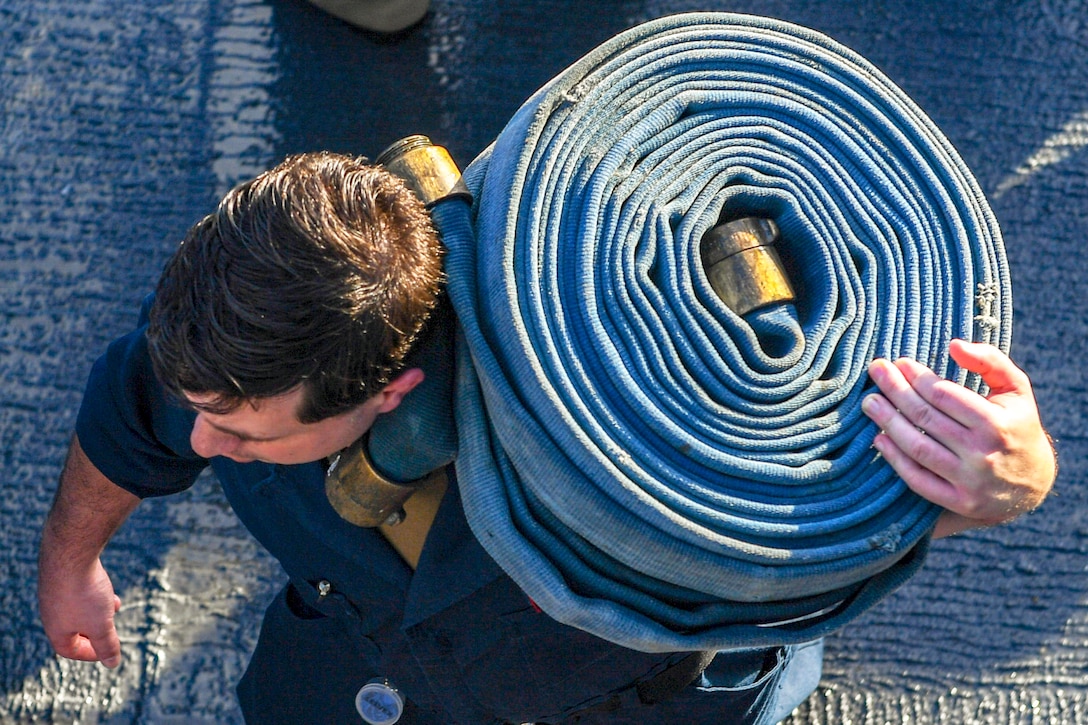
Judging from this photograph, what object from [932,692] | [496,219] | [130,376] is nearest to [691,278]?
[496,219]

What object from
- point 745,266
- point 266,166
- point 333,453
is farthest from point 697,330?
point 266,166

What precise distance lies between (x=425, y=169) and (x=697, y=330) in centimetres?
39

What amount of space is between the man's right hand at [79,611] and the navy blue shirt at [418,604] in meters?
0.30

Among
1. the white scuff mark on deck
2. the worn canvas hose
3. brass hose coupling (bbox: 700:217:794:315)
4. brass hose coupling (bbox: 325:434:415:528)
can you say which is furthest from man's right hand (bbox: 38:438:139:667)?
the white scuff mark on deck

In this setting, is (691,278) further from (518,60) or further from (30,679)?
(30,679)

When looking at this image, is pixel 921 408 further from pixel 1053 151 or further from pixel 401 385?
pixel 1053 151

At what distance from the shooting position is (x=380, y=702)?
5.26 feet

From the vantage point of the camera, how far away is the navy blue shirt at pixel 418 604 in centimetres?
132

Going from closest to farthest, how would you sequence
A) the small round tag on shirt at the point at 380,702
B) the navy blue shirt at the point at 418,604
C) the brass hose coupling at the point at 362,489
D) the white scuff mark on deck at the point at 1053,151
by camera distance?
the brass hose coupling at the point at 362,489 → the navy blue shirt at the point at 418,604 → the small round tag on shirt at the point at 380,702 → the white scuff mark on deck at the point at 1053,151

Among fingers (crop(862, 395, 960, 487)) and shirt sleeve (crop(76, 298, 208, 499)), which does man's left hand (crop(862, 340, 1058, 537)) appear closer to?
fingers (crop(862, 395, 960, 487))

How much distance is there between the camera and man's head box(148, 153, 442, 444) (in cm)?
112

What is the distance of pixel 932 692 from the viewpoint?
6.63 feet

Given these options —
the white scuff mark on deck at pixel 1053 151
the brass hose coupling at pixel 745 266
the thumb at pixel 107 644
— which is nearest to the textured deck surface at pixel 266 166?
the white scuff mark on deck at pixel 1053 151

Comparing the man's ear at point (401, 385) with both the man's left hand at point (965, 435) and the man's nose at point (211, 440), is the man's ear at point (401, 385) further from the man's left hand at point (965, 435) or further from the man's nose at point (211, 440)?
the man's left hand at point (965, 435)
